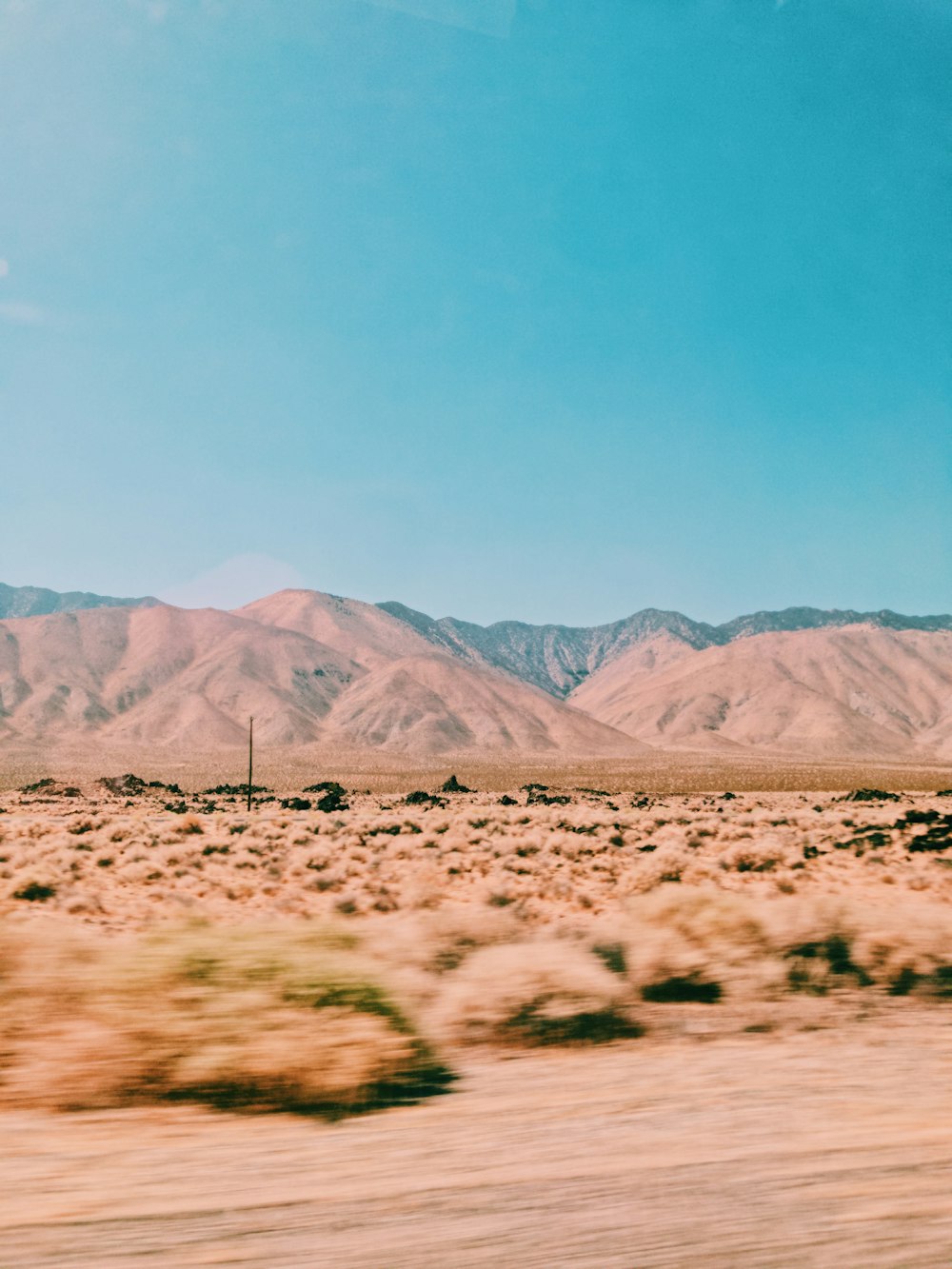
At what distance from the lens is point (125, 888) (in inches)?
445

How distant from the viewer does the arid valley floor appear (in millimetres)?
1995

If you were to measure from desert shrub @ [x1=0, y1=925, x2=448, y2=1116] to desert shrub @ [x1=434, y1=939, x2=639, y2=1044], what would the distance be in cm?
48

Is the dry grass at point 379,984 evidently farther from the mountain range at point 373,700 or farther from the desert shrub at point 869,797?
the mountain range at point 373,700

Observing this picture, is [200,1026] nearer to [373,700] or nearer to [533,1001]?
[533,1001]

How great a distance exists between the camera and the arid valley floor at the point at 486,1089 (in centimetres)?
200

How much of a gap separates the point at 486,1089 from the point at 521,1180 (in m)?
1.35

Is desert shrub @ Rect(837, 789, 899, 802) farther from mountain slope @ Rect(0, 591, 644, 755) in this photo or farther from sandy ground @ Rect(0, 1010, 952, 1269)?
mountain slope @ Rect(0, 591, 644, 755)

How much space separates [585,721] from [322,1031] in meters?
149

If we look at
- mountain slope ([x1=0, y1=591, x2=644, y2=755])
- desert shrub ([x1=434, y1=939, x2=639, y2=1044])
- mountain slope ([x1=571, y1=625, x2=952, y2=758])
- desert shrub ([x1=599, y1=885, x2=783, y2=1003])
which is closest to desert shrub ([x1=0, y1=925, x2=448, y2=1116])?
desert shrub ([x1=434, y1=939, x2=639, y2=1044])

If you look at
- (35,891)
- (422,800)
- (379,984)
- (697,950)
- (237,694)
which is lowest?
(422,800)

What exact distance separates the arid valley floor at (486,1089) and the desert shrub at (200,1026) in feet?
0.04

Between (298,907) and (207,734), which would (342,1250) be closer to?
(298,907)

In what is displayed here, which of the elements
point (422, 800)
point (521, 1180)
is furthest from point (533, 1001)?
point (422, 800)

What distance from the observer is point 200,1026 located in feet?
11.5
